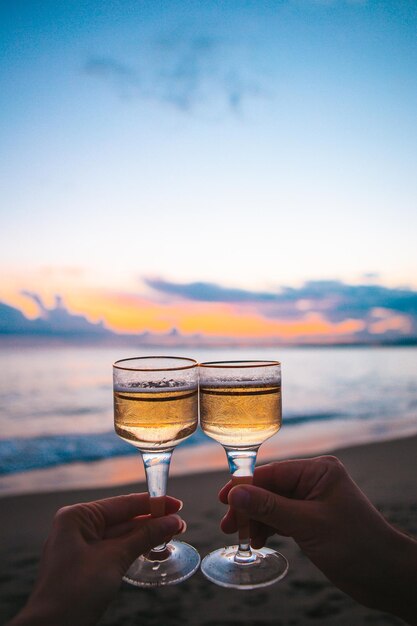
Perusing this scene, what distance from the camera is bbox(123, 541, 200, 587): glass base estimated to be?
8.21 ft

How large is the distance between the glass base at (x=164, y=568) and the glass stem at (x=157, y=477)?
0.38 meters

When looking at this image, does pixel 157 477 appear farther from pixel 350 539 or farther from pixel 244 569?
pixel 350 539

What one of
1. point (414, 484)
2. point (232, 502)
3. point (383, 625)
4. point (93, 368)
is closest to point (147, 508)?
point (232, 502)

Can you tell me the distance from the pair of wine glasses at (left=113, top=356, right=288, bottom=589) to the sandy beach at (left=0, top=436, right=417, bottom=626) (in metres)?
0.61

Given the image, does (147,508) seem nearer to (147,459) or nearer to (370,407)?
(147,459)

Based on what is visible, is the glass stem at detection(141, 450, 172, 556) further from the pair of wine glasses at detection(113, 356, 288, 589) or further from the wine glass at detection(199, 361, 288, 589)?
the wine glass at detection(199, 361, 288, 589)

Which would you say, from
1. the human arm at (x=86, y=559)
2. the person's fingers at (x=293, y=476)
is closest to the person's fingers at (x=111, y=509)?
the human arm at (x=86, y=559)

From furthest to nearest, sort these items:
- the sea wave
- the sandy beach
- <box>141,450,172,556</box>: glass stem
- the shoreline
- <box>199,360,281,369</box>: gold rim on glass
Answer: 1. the sea wave
2. the shoreline
3. the sandy beach
4. <box>141,450,172,556</box>: glass stem
5. <box>199,360,281,369</box>: gold rim on glass

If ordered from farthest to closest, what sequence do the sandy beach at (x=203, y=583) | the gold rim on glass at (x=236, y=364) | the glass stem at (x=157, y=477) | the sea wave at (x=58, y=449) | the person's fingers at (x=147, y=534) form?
the sea wave at (x=58, y=449), the sandy beach at (x=203, y=583), the glass stem at (x=157, y=477), the gold rim on glass at (x=236, y=364), the person's fingers at (x=147, y=534)

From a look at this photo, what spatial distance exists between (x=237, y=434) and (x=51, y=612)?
1.05 metres

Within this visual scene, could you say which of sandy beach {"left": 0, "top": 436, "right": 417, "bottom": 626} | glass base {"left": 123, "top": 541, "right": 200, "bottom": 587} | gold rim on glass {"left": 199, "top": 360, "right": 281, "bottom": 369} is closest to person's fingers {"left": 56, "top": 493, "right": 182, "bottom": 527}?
glass base {"left": 123, "top": 541, "right": 200, "bottom": 587}

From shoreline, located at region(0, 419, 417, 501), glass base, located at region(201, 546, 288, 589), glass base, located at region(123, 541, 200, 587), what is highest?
glass base, located at region(123, 541, 200, 587)

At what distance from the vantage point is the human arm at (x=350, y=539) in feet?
6.91

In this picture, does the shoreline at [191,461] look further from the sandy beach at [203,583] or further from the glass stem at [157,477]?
the glass stem at [157,477]
